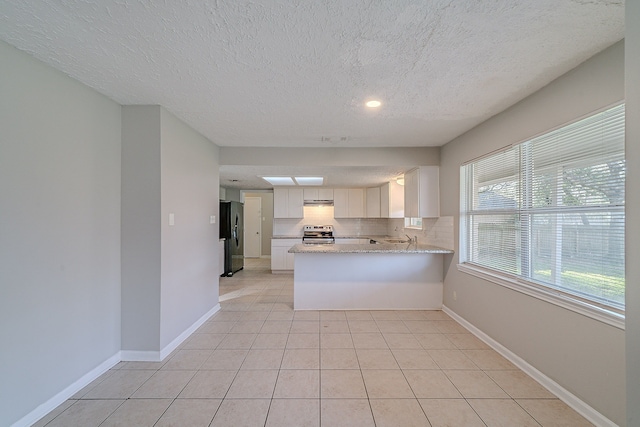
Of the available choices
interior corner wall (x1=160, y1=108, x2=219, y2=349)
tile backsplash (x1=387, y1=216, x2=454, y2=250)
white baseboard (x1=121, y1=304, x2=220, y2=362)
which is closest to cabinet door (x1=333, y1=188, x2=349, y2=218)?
tile backsplash (x1=387, y1=216, x2=454, y2=250)

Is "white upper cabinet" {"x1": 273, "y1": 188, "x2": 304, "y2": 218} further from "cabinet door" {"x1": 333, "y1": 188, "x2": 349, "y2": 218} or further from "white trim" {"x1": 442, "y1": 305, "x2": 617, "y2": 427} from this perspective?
"white trim" {"x1": 442, "y1": 305, "x2": 617, "y2": 427}

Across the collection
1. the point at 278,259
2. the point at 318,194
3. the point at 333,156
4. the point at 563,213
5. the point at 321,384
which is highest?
the point at 333,156

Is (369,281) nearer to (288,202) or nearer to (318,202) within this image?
(318,202)

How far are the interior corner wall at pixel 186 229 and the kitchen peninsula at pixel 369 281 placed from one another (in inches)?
49.6

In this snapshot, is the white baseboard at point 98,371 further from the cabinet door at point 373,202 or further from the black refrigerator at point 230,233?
the cabinet door at point 373,202

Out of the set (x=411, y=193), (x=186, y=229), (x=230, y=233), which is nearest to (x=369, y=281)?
(x=411, y=193)

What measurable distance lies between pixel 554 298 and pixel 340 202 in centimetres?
485

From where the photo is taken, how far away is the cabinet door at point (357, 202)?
21.5ft

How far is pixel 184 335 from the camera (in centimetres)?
284

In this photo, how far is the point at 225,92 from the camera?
216cm

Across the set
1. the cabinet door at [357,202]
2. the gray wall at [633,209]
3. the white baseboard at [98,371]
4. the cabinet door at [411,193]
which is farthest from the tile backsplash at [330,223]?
the gray wall at [633,209]

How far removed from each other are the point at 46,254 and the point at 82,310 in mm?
560

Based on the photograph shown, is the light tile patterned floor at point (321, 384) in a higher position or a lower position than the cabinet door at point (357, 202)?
lower

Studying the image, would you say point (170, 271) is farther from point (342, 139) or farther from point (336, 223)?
point (336, 223)
